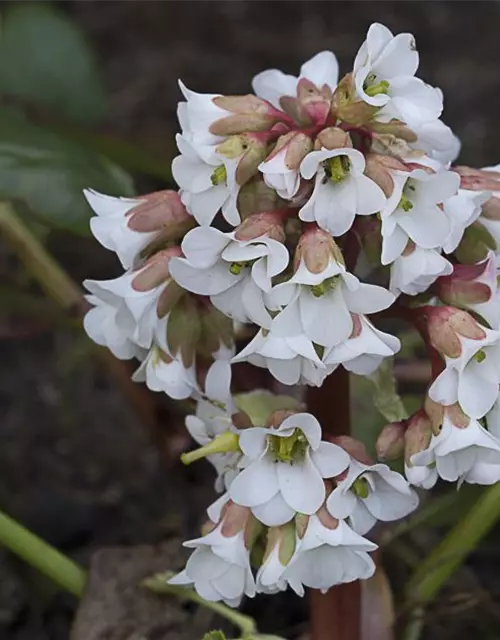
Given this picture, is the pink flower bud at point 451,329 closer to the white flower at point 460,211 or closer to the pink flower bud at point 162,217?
the white flower at point 460,211

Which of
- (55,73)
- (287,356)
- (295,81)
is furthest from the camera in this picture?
(55,73)

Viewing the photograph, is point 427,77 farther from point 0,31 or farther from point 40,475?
point 40,475

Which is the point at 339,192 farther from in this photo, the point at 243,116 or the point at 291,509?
the point at 291,509

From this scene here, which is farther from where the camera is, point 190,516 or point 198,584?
point 190,516

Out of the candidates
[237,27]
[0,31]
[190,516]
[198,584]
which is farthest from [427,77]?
[198,584]

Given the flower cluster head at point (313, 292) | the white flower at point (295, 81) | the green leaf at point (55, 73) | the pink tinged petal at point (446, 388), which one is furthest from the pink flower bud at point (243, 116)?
the green leaf at point (55, 73)

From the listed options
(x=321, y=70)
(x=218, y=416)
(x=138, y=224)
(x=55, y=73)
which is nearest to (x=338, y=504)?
A: (x=218, y=416)

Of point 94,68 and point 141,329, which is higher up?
point 141,329
